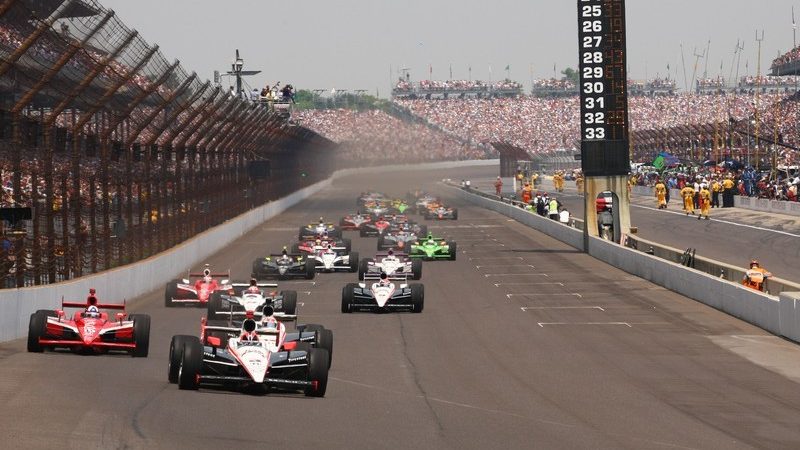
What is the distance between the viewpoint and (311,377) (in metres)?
15.9

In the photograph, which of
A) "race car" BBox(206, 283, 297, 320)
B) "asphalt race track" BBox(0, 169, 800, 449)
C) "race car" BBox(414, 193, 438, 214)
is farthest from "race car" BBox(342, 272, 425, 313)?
"race car" BBox(414, 193, 438, 214)

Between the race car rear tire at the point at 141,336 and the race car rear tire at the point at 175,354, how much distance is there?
3486 millimetres

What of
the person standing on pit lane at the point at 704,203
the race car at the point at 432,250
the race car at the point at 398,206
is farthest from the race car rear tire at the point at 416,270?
the race car at the point at 398,206

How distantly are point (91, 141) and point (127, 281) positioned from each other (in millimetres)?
3281

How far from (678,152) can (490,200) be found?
24.6m

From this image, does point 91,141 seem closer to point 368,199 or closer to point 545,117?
point 368,199

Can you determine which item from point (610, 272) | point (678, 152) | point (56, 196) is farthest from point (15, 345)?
point (678, 152)

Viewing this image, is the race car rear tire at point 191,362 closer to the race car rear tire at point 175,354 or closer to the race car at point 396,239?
the race car rear tire at point 175,354

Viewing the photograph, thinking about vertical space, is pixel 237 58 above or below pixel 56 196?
above

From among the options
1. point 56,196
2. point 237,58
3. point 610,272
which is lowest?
point 610,272

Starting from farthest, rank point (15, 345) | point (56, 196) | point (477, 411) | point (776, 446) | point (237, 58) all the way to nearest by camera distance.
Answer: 1. point (237, 58)
2. point (56, 196)
3. point (15, 345)
4. point (477, 411)
5. point (776, 446)

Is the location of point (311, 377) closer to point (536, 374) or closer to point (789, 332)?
point (536, 374)

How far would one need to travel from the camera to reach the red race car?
19.8 m

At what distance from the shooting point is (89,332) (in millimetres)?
19922
